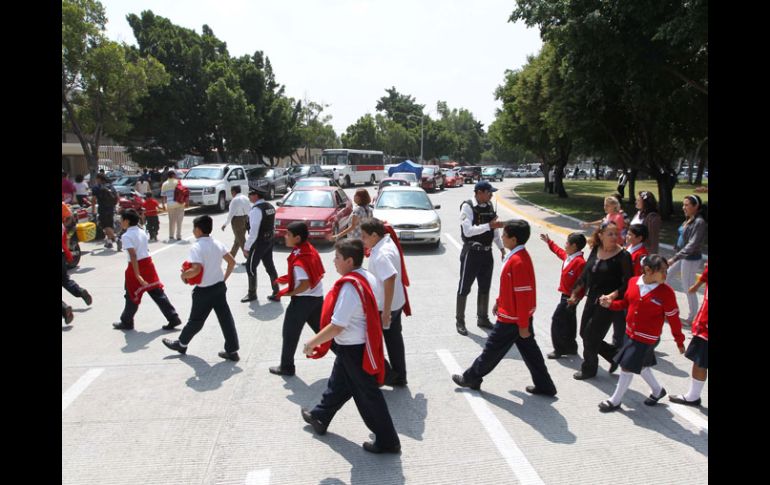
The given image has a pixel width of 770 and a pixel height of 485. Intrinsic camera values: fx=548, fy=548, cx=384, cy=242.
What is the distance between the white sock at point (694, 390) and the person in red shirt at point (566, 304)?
52.9 inches

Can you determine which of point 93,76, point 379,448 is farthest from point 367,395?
point 93,76

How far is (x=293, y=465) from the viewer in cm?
393

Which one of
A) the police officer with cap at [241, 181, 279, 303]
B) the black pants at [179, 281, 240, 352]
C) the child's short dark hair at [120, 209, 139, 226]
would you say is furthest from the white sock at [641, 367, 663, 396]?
the child's short dark hair at [120, 209, 139, 226]

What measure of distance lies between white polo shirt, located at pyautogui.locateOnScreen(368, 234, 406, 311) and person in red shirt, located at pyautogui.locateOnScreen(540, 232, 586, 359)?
1.84m

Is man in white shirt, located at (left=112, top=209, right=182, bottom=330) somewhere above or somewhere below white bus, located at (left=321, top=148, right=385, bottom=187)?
below

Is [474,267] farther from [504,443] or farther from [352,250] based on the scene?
[352,250]

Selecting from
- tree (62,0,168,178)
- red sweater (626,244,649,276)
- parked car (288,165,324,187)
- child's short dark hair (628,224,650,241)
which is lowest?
red sweater (626,244,649,276)

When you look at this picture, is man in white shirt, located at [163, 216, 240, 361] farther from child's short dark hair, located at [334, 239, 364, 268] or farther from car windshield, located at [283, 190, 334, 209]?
car windshield, located at [283, 190, 334, 209]

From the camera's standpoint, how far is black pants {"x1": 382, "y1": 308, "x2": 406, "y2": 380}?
5.20 meters

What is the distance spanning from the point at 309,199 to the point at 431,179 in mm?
23805

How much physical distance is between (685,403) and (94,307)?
305 inches

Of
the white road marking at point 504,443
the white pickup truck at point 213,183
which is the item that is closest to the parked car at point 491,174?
the white pickup truck at point 213,183
